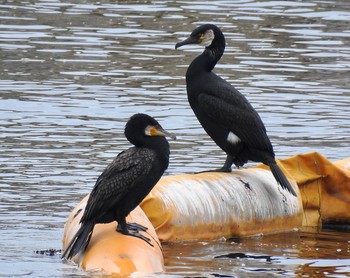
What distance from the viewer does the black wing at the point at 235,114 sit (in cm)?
1042

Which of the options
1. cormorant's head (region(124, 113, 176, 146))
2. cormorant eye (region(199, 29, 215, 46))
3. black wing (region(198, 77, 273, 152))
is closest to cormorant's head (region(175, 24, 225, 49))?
cormorant eye (region(199, 29, 215, 46))

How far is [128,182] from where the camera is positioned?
8742 mm

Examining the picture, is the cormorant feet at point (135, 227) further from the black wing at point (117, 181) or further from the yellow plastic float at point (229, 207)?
the black wing at point (117, 181)

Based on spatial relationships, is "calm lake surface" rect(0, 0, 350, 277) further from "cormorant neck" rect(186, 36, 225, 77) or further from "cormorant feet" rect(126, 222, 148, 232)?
"cormorant neck" rect(186, 36, 225, 77)

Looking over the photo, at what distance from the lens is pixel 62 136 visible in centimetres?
1359

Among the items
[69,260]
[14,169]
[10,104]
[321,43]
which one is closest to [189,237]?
[69,260]

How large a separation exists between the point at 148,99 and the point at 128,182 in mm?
6922

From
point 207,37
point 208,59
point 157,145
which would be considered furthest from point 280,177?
point 157,145

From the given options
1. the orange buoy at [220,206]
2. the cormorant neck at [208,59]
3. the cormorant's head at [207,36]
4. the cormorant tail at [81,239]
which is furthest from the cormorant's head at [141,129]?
the cormorant's head at [207,36]

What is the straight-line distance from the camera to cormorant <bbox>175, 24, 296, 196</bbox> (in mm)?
10422

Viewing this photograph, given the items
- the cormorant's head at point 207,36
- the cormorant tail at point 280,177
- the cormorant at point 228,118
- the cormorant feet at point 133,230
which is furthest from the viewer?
the cormorant's head at point 207,36

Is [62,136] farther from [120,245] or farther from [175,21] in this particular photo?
[175,21]

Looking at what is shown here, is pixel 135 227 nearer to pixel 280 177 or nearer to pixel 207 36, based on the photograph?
pixel 280 177

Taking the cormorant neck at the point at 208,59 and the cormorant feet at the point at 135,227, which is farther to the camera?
the cormorant neck at the point at 208,59
